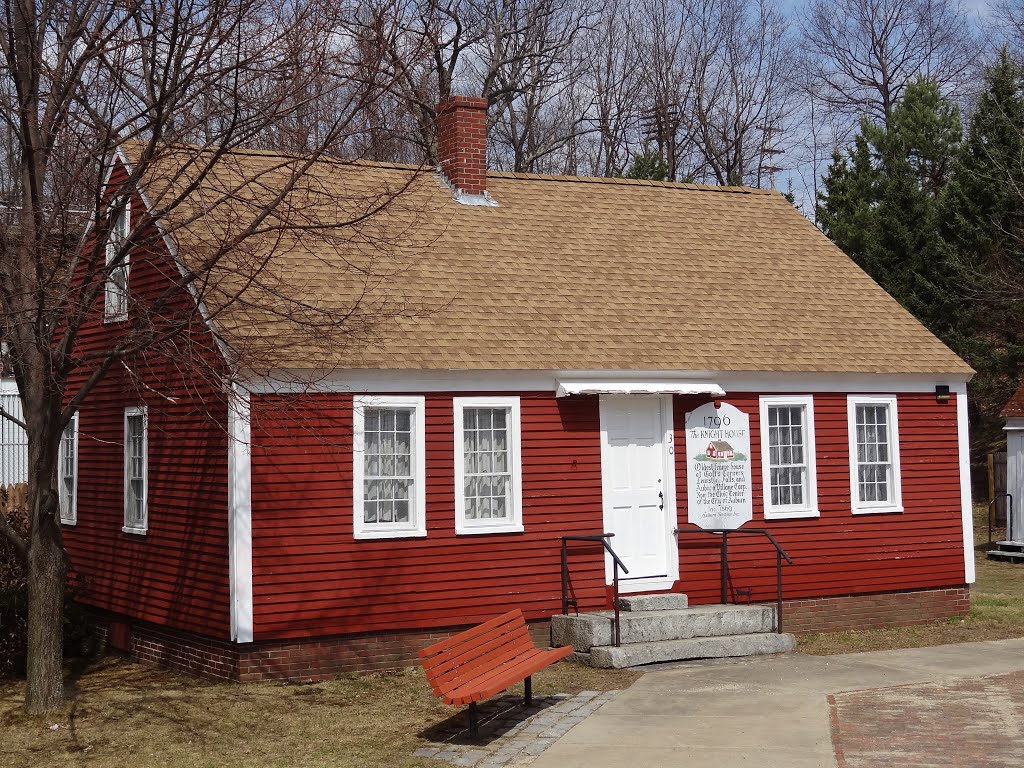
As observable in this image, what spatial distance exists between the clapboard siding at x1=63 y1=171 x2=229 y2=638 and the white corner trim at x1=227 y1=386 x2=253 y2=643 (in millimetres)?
206

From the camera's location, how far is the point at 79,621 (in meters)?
14.8

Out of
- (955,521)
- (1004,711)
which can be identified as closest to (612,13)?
(955,521)

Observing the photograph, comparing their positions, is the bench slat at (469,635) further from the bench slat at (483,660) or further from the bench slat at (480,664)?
the bench slat at (480,664)

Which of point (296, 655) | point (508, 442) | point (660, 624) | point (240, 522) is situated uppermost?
point (508, 442)

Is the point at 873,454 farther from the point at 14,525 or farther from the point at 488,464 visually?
the point at 14,525

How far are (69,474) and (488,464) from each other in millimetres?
6354

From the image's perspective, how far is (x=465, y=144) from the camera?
55.1 feet

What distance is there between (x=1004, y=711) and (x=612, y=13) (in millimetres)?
32428

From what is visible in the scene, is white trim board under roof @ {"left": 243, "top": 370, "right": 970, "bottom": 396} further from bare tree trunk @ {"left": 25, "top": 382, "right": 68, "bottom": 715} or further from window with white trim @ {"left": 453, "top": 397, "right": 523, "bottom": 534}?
bare tree trunk @ {"left": 25, "top": 382, "right": 68, "bottom": 715}

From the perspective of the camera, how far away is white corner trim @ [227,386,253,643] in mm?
12258

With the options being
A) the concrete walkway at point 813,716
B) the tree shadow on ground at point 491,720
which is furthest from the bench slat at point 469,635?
the concrete walkway at point 813,716

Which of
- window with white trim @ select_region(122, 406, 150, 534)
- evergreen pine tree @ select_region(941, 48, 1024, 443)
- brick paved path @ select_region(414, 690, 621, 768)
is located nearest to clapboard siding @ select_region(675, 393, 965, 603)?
brick paved path @ select_region(414, 690, 621, 768)

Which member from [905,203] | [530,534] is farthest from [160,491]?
[905,203]

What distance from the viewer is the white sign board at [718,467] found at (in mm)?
14719
